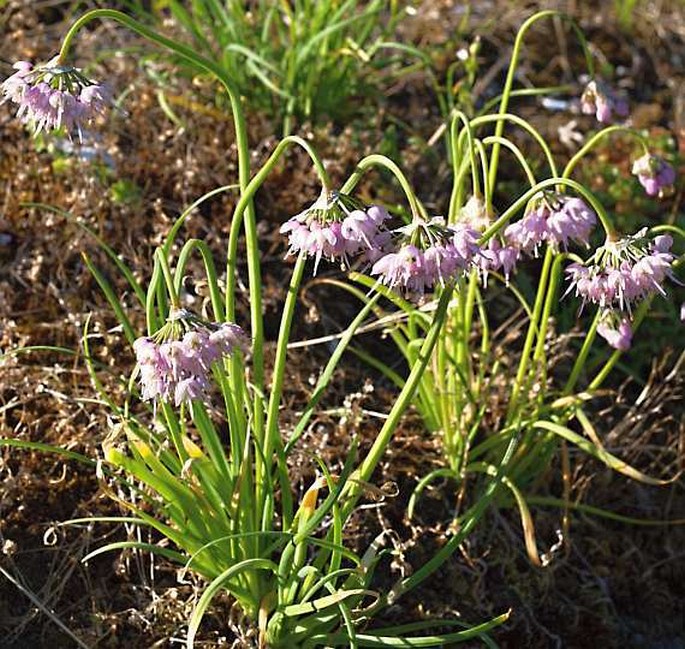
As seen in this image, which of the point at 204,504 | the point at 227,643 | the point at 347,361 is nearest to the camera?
the point at 204,504

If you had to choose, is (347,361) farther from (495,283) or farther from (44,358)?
(44,358)

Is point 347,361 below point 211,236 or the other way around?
below

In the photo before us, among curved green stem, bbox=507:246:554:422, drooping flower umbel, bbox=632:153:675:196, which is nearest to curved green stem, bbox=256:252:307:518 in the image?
curved green stem, bbox=507:246:554:422

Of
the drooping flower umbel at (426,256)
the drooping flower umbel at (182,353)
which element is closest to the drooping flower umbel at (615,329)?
the drooping flower umbel at (426,256)

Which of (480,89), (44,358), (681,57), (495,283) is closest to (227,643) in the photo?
(44,358)

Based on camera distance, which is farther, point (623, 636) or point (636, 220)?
point (636, 220)

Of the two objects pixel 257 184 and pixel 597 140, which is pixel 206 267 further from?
pixel 597 140
